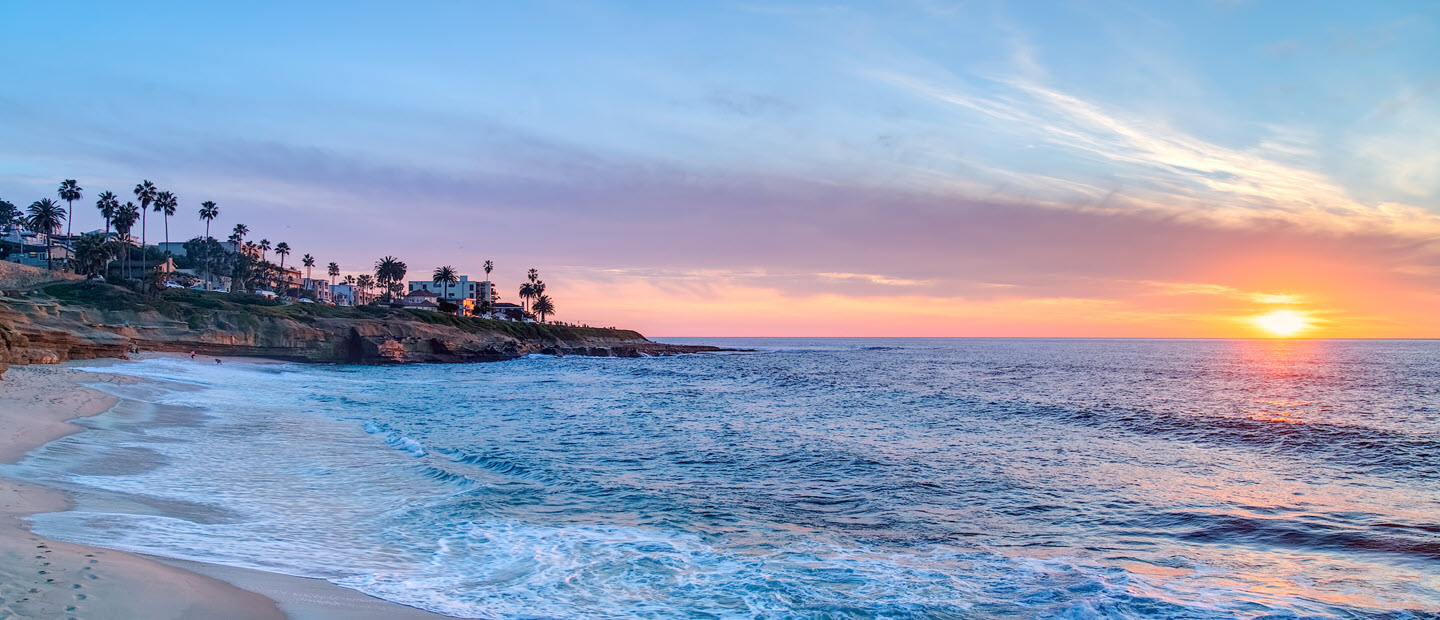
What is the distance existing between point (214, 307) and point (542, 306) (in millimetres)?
103370

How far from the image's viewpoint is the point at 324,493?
14.3 meters

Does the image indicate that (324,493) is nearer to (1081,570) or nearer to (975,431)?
(1081,570)

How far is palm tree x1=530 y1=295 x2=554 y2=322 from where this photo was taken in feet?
566

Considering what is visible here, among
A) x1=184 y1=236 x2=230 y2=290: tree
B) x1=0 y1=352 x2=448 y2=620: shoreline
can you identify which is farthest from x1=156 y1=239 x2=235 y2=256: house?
A: x1=0 y1=352 x2=448 y2=620: shoreline

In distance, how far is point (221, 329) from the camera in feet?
216

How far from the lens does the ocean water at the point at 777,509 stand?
367 inches

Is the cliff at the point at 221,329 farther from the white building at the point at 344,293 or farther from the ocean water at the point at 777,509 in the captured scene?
the white building at the point at 344,293

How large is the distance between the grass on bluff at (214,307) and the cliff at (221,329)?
0.08 m

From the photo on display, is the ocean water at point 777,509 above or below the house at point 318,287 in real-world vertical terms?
below

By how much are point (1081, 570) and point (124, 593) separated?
1146 centimetres

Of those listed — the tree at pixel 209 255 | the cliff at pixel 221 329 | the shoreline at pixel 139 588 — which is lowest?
the shoreline at pixel 139 588

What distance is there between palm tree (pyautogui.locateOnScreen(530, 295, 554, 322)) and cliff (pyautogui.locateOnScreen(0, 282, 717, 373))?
220 ft

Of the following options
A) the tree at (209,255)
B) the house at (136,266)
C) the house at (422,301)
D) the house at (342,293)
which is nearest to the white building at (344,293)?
the house at (342,293)

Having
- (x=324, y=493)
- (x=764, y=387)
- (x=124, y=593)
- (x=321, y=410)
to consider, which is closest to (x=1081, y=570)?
(x=124, y=593)
